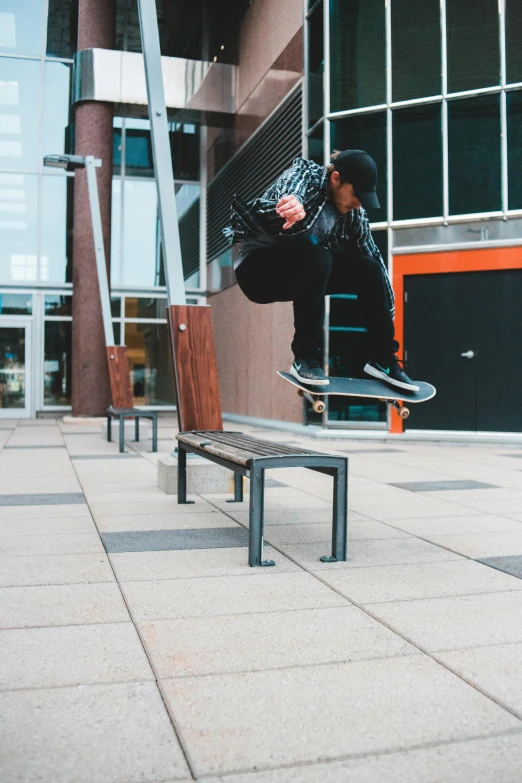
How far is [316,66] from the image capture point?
51.0 ft

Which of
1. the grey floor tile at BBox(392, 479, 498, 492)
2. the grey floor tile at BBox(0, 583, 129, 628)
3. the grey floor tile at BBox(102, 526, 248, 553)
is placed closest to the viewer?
the grey floor tile at BBox(0, 583, 129, 628)

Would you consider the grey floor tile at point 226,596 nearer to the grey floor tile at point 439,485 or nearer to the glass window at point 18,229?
the grey floor tile at point 439,485

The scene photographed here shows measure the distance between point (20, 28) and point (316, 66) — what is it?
37.8ft

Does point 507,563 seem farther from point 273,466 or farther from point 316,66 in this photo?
point 316,66

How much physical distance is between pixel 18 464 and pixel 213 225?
14.5 metres

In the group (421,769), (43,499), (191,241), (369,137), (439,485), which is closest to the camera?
(421,769)

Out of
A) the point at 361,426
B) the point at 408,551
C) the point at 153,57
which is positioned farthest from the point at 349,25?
the point at 408,551

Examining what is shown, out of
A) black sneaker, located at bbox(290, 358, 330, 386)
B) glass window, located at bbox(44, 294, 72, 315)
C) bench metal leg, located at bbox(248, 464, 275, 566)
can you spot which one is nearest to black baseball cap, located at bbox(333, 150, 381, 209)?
black sneaker, located at bbox(290, 358, 330, 386)

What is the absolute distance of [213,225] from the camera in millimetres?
23406

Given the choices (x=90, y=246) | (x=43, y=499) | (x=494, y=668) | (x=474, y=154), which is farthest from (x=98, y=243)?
(x=494, y=668)

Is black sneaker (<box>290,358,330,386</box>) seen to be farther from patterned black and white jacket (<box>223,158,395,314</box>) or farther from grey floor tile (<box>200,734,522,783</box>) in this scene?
grey floor tile (<box>200,734,522,783</box>)

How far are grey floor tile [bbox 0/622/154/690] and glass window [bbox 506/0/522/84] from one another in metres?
13.3

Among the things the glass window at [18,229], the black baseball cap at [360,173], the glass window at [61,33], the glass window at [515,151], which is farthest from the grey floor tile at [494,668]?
the glass window at [61,33]

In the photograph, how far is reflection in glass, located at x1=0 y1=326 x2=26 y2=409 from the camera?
2225cm
